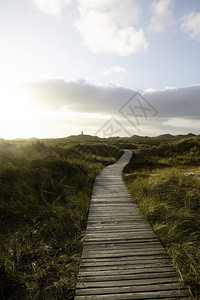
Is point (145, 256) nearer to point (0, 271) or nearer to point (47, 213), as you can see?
point (0, 271)

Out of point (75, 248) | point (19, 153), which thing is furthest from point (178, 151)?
point (75, 248)

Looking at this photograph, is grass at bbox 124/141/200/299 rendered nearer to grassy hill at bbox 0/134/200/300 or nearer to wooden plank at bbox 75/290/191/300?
grassy hill at bbox 0/134/200/300

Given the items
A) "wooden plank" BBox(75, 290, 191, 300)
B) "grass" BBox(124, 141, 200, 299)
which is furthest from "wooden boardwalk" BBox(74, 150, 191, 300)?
"grass" BBox(124, 141, 200, 299)

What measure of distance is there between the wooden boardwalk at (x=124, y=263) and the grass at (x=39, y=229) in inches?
9.1

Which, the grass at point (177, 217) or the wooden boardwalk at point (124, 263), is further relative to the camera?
the grass at point (177, 217)

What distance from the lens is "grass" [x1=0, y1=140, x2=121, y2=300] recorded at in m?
2.75

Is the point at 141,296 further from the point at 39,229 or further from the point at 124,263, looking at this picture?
the point at 39,229

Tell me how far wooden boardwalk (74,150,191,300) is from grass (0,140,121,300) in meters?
0.23

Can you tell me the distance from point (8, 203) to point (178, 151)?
22.7 m

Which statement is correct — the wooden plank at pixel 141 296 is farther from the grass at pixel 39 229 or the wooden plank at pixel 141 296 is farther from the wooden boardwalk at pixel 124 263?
the grass at pixel 39 229

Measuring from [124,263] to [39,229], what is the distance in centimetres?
229

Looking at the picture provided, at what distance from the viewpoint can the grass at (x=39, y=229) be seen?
9.01ft

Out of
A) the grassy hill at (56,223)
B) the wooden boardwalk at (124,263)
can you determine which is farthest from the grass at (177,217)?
the wooden boardwalk at (124,263)

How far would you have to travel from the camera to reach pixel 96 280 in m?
2.65
